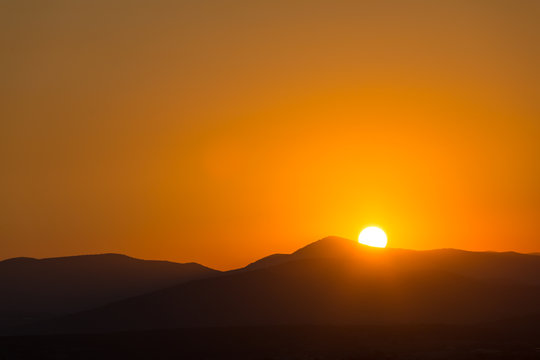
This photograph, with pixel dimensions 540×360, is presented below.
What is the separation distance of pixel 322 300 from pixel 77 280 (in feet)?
336

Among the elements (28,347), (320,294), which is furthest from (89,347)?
(320,294)

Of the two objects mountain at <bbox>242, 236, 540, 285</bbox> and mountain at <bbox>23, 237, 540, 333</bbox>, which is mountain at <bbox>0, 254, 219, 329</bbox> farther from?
mountain at <bbox>242, 236, 540, 285</bbox>

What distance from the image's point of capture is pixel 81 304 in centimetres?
13438

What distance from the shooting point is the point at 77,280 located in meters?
171

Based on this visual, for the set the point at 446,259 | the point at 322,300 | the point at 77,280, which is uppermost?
the point at 77,280

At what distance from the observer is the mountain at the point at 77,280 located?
447ft

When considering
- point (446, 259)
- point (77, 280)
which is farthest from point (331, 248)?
point (77, 280)

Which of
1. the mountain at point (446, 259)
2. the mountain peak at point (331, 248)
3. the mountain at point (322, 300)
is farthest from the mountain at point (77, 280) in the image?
the mountain at point (446, 259)

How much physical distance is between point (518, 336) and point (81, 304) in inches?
3738

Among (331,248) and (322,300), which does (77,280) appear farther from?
(322,300)

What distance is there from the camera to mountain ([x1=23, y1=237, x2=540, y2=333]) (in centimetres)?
7881

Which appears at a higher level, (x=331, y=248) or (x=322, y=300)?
(x=331, y=248)

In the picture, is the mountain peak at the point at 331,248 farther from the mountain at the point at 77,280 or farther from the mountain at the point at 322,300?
the mountain at the point at 77,280

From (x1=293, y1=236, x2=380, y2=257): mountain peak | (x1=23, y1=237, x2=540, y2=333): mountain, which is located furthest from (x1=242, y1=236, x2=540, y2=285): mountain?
(x1=23, y1=237, x2=540, y2=333): mountain
